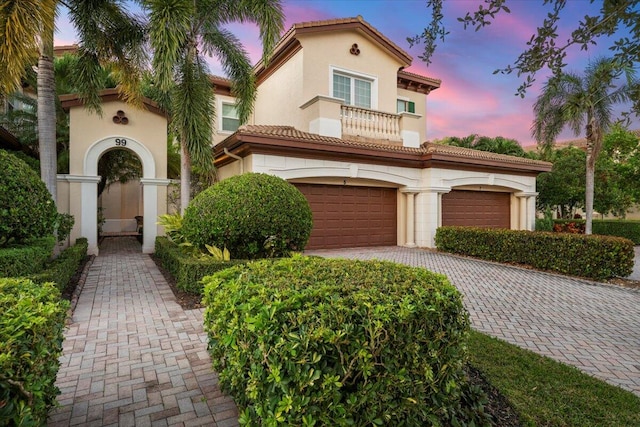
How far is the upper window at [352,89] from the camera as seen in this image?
1472 centimetres

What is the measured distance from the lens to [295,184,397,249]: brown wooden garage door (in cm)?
1243

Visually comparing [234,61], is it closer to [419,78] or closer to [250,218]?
[250,218]

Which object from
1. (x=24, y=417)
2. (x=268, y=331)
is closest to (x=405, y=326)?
(x=268, y=331)

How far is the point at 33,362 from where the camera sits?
182 centimetres

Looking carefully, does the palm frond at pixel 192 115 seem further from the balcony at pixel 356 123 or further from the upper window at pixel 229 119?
the upper window at pixel 229 119

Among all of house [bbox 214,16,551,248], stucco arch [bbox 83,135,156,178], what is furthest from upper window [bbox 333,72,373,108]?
stucco arch [bbox 83,135,156,178]

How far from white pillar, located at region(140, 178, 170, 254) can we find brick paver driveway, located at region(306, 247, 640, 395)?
371 inches

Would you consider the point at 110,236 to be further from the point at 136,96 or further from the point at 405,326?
the point at 405,326

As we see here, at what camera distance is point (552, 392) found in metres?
3.18

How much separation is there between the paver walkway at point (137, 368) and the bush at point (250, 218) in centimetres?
163

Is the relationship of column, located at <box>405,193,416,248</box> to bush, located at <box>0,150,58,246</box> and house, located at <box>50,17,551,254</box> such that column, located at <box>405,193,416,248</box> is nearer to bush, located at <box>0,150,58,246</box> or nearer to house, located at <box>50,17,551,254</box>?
house, located at <box>50,17,551,254</box>

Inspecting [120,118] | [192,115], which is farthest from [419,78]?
[120,118]

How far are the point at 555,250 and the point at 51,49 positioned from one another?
14.2m

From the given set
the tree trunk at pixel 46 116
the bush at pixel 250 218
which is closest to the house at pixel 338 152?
the tree trunk at pixel 46 116
